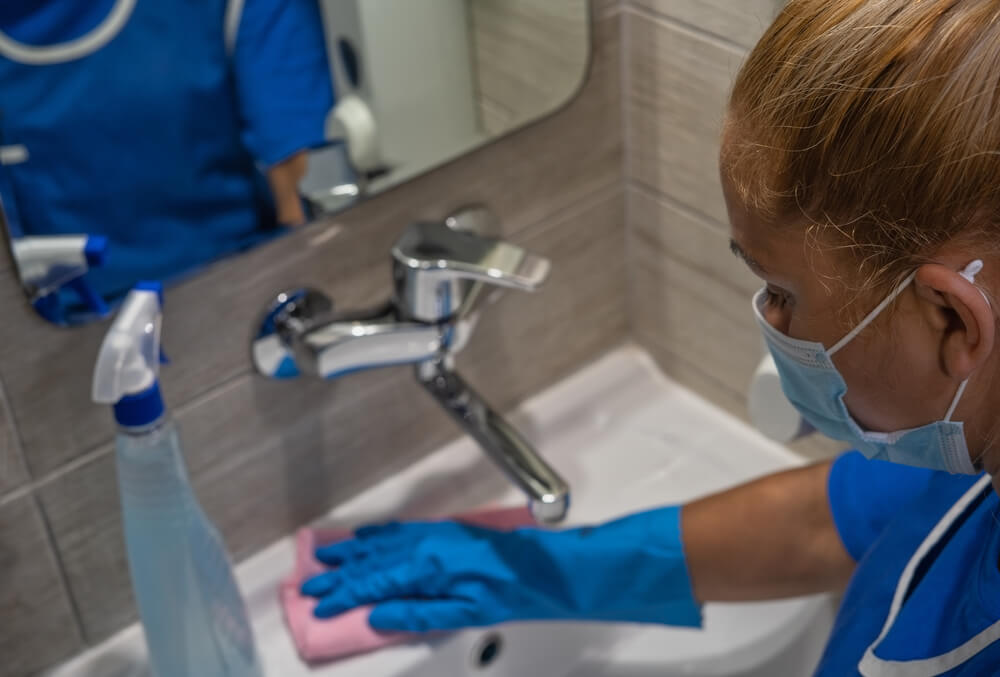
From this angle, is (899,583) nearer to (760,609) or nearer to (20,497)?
(760,609)

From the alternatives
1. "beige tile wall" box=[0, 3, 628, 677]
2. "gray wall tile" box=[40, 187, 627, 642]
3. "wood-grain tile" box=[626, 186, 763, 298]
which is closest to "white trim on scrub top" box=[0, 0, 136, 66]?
"beige tile wall" box=[0, 3, 628, 677]

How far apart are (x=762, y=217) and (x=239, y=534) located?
52cm

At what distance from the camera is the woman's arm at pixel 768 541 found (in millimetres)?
751

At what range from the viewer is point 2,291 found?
25.8 inches

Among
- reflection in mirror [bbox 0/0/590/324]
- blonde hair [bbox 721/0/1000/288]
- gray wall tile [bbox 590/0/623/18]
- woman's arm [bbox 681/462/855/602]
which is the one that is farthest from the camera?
gray wall tile [bbox 590/0/623/18]

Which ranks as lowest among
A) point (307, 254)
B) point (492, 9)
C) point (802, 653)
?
point (802, 653)

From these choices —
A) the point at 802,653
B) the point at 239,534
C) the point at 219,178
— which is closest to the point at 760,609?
the point at 802,653

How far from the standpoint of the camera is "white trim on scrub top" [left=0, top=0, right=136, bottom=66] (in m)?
0.62

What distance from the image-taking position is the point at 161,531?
691mm

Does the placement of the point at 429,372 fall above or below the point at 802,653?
above

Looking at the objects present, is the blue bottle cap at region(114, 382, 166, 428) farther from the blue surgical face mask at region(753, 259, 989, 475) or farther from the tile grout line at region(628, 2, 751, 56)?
the tile grout line at region(628, 2, 751, 56)

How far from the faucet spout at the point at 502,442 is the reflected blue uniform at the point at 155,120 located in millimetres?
171

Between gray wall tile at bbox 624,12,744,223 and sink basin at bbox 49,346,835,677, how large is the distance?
201 millimetres

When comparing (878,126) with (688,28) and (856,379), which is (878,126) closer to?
(856,379)
